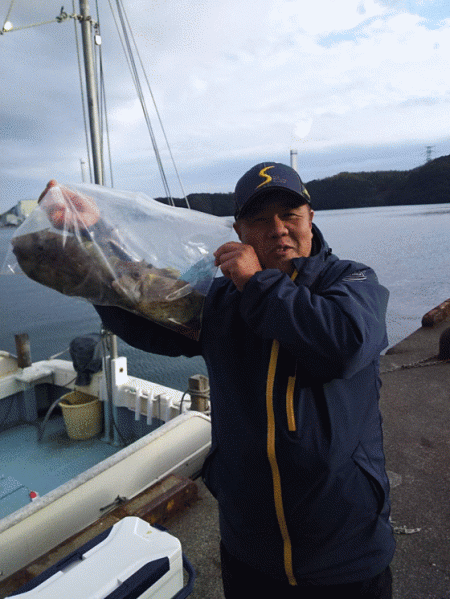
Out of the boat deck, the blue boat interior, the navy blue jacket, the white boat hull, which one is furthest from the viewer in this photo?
the blue boat interior

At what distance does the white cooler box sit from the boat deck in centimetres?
389

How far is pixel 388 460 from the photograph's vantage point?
3.81 m

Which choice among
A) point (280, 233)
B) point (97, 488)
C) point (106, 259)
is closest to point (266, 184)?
point (280, 233)

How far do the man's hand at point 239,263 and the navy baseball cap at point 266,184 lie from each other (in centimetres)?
25

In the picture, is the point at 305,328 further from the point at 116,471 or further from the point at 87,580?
the point at 116,471

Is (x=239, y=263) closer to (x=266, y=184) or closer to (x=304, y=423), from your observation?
(x=266, y=184)

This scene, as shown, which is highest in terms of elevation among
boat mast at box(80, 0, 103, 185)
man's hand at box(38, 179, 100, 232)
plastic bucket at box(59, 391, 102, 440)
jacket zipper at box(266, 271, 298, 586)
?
boat mast at box(80, 0, 103, 185)

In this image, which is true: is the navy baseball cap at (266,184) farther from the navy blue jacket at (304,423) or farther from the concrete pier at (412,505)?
the concrete pier at (412,505)

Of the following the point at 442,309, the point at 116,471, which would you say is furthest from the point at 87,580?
the point at 442,309

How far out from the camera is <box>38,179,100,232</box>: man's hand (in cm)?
138

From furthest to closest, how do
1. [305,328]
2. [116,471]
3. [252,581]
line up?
[116,471], [252,581], [305,328]

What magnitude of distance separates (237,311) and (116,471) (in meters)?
Result: 2.58

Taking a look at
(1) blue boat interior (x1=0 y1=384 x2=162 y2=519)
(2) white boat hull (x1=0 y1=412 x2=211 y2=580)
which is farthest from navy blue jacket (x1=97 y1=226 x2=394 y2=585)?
(1) blue boat interior (x1=0 y1=384 x2=162 y2=519)

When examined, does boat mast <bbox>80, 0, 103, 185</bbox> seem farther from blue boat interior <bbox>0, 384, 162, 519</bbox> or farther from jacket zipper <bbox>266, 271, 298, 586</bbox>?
jacket zipper <bbox>266, 271, 298, 586</bbox>
